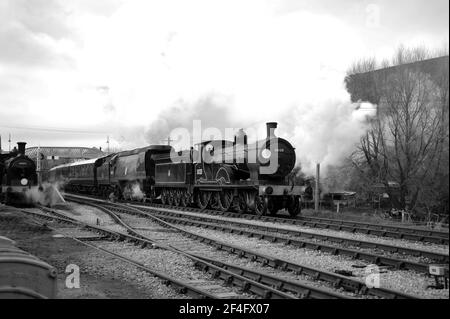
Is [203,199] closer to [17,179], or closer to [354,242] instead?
[17,179]

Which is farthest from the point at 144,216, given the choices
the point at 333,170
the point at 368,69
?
the point at 368,69

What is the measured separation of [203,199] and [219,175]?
284 cm

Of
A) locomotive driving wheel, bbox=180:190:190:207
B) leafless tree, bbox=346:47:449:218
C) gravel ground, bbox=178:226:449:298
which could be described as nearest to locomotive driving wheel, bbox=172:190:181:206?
locomotive driving wheel, bbox=180:190:190:207

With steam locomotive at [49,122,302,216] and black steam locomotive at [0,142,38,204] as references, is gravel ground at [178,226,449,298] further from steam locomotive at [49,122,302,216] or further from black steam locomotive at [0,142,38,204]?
black steam locomotive at [0,142,38,204]

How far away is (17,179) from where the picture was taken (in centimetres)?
2244

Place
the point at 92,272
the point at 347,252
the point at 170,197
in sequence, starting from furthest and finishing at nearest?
the point at 170,197, the point at 347,252, the point at 92,272

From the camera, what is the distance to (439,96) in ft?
10.3

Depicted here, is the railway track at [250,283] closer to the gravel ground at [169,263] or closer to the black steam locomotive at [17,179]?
the gravel ground at [169,263]

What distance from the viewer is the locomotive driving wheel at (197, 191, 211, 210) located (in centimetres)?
2044

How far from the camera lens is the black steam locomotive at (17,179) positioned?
72.9 ft

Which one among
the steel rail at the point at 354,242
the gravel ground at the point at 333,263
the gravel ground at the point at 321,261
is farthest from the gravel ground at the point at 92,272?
the steel rail at the point at 354,242

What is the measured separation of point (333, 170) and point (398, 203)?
14465mm

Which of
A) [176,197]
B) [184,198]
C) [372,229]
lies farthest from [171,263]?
[176,197]

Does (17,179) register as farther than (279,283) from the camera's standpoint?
Yes
